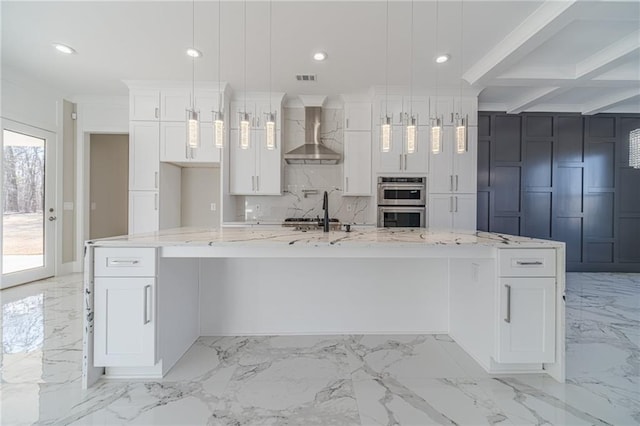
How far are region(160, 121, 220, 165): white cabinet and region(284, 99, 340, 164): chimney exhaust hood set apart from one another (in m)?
1.08

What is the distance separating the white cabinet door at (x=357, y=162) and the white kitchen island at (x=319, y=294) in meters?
2.08

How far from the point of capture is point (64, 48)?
3.19 metres

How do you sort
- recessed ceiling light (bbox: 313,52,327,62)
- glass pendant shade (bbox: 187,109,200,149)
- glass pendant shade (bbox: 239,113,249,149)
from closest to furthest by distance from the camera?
glass pendant shade (bbox: 187,109,200,149) < glass pendant shade (bbox: 239,113,249,149) < recessed ceiling light (bbox: 313,52,327,62)

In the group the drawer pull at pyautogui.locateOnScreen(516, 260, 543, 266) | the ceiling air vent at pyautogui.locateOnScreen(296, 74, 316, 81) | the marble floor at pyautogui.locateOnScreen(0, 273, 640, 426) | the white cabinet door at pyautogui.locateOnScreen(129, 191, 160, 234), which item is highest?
the ceiling air vent at pyautogui.locateOnScreen(296, 74, 316, 81)

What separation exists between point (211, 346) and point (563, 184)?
18.7 ft

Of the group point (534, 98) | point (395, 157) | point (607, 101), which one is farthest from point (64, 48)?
point (607, 101)

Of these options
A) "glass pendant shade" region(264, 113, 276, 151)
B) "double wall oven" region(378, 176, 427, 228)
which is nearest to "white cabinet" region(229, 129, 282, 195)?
"double wall oven" region(378, 176, 427, 228)

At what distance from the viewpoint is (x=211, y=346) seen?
2.28m

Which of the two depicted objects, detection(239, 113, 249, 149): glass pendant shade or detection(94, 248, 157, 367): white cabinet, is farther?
detection(239, 113, 249, 149): glass pendant shade

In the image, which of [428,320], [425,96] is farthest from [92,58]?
[428,320]

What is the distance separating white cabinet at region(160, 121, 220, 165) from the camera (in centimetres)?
412

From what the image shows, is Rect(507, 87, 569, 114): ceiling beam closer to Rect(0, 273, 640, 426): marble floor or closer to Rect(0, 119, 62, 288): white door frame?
Rect(0, 273, 640, 426): marble floor

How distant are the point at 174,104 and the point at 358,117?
2.61 metres

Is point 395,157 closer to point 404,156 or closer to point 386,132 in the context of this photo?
point 404,156
